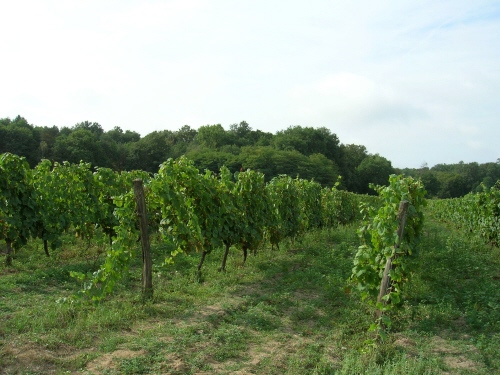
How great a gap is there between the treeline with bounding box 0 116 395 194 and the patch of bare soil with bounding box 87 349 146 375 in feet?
91.8

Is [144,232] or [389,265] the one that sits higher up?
[144,232]

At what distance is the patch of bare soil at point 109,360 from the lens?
4441 mm

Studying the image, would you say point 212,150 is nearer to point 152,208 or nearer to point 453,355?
point 152,208

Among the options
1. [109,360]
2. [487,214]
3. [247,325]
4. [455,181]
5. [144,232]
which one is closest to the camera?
[109,360]

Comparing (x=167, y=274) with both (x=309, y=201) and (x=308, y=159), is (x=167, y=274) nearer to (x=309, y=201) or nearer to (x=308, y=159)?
(x=309, y=201)

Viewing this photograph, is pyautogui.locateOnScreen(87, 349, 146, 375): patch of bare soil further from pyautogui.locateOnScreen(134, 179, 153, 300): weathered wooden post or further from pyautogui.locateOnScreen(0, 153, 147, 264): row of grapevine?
pyautogui.locateOnScreen(0, 153, 147, 264): row of grapevine

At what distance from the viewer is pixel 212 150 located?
73.2 m

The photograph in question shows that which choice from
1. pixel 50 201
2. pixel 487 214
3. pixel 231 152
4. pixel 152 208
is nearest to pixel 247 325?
pixel 152 208

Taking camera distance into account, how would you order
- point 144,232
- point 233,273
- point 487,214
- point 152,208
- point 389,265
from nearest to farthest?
point 389,265
point 144,232
point 152,208
point 233,273
point 487,214

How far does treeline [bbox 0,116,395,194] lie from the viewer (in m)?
49.0

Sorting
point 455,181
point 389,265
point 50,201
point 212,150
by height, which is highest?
point 212,150

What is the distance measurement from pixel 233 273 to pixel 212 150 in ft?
213

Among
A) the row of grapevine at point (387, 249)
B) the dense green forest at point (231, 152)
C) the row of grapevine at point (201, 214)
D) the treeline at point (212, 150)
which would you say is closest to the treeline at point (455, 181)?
the dense green forest at point (231, 152)

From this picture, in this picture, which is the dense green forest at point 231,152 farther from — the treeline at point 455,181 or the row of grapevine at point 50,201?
the row of grapevine at point 50,201
